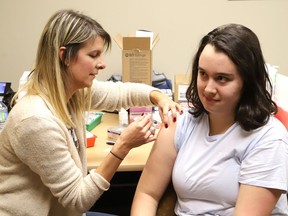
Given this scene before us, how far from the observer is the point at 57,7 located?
2.66m

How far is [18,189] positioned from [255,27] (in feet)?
7.25

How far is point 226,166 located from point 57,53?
74 centimetres

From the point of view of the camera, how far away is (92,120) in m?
2.10

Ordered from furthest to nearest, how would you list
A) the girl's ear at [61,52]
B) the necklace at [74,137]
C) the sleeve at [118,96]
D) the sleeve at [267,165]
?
the sleeve at [118,96] < the necklace at [74,137] < the girl's ear at [61,52] < the sleeve at [267,165]

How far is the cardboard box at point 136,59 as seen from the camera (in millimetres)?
2072

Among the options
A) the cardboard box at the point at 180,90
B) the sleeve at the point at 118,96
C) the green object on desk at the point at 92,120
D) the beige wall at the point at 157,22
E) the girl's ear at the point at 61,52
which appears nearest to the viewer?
the girl's ear at the point at 61,52

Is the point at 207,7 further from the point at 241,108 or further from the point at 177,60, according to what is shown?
the point at 241,108

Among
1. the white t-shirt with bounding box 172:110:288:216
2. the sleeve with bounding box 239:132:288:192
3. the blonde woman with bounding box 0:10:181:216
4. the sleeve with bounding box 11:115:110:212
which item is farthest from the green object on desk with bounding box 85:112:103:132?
the sleeve with bounding box 239:132:288:192

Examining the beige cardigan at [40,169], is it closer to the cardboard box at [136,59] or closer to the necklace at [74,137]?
the necklace at [74,137]

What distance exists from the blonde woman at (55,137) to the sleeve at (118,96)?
1.14ft

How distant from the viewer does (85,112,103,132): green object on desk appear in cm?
205

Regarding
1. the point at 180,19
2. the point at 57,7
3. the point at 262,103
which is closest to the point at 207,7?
the point at 180,19

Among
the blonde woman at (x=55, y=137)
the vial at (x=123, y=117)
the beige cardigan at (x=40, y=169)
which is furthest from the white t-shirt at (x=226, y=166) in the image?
the vial at (x=123, y=117)

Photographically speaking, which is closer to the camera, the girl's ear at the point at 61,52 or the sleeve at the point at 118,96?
the girl's ear at the point at 61,52
